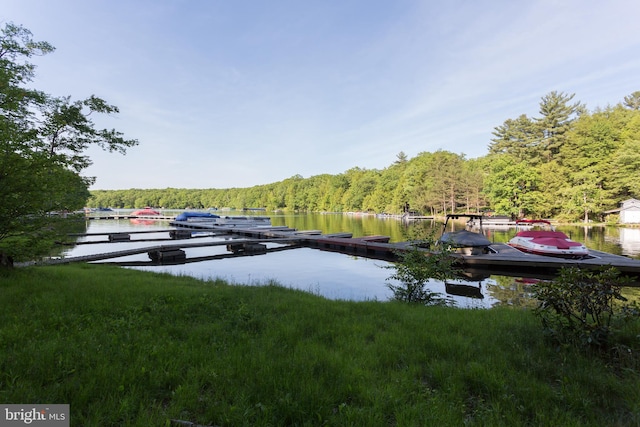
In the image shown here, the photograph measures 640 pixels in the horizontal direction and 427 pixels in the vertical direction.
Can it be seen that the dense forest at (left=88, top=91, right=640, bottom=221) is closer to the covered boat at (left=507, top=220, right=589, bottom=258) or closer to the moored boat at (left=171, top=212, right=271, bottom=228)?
the covered boat at (left=507, top=220, right=589, bottom=258)

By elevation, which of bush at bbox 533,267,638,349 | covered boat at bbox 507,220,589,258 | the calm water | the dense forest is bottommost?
the calm water

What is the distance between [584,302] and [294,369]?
13.0 feet

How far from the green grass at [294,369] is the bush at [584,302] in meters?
0.26

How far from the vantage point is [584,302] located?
400 cm

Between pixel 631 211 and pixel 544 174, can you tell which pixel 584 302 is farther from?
pixel 544 174

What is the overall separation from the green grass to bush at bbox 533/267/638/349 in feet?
0.85

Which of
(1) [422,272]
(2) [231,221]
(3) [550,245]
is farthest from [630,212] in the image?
(2) [231,221]

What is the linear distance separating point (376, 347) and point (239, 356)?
6.44 feet

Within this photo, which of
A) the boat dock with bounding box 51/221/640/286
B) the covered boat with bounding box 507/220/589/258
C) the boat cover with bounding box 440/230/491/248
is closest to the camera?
the boat dock with bounding box 51/221/640/286

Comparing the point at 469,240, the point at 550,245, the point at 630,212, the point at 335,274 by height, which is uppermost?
the point at 630,212

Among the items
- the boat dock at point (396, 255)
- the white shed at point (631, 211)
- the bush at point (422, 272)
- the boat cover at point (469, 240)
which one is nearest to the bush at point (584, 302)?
the bush at point (422, 272)

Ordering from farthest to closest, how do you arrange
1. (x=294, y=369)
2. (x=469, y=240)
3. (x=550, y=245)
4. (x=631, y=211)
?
(x=631, y=211) → (x=469, y=240) → (x=550, y=245) → (x=294, y=369)

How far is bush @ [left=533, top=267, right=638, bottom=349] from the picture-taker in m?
3.93

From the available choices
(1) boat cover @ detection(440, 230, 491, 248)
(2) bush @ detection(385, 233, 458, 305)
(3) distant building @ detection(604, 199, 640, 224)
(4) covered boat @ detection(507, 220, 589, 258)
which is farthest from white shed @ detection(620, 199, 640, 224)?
(2) bush @ detection(385, 233, 458, 305)
